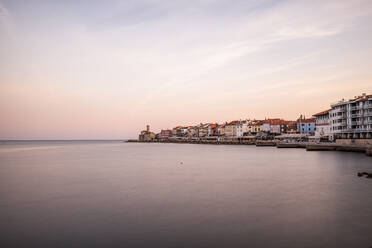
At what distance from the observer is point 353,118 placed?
6888 centimetres

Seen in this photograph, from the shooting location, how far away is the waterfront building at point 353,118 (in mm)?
63894

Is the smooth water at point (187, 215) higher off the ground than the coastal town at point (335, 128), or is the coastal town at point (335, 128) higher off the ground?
the coastal town at point (335, 128)

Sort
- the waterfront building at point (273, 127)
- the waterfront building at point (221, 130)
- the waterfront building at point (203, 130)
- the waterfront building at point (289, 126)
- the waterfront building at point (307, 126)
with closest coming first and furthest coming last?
the waterfront building at point (307, 126), the waterfront building at point (289, 126), the waterfront building at point (273, 127), the waterfront building at point (221, 130), the waterfront building at point (203, 130)

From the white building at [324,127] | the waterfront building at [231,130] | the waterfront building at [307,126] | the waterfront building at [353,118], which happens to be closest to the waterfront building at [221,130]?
the waterfront building at [231,130]

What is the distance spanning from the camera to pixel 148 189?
68.6ft

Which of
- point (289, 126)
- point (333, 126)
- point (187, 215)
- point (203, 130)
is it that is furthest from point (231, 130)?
point (187, 215)

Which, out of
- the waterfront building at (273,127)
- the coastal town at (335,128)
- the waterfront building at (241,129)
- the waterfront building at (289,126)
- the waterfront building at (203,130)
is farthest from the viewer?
the waterfront building at (203,130)

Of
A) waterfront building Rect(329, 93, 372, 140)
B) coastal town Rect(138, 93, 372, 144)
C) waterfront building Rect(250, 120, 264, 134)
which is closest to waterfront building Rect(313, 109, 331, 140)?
coastal town Rect(138, 93, 372, 144)

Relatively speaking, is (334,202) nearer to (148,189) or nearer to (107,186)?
(148,189)

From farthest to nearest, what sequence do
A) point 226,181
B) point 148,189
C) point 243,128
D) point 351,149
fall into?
point 243,128 → point 351,149 → point 226,181 → point 148,189

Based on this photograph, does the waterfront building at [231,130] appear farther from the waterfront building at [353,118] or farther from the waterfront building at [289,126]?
the waterfront building at [353,118]

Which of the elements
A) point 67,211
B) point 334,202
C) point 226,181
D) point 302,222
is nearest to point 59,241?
point 67,211

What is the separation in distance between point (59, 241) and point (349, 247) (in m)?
10.6

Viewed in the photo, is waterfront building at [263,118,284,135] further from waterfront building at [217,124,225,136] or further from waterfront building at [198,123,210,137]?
waterfront building at [198,123,210,137]
